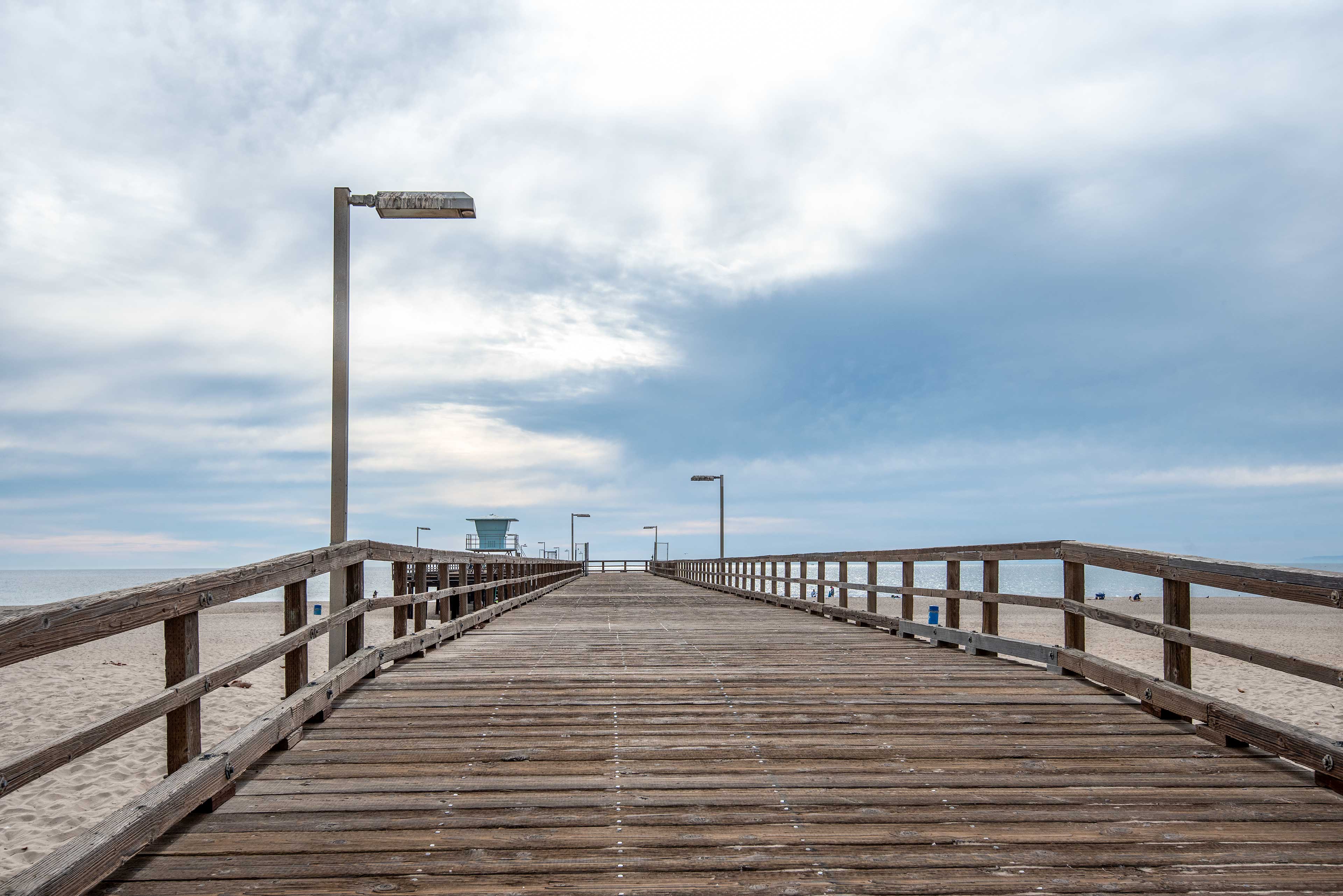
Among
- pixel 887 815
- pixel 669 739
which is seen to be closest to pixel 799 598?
pixel 669 739

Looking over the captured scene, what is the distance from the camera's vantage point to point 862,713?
523 cm

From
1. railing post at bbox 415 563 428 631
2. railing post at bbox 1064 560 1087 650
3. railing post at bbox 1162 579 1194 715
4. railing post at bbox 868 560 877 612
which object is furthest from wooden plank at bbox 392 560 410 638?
railing post at bbox 1162 579 1194 715

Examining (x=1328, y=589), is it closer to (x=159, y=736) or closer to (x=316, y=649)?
(x=159, y=736)

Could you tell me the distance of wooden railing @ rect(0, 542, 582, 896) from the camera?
2.73 m

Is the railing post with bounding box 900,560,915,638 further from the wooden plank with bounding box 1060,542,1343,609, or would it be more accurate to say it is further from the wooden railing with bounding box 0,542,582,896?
the wooden railing with bounding box 0,542,582,896

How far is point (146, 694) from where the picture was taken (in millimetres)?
16078

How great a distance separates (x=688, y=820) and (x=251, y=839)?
5.82 ft

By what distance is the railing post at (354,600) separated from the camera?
6305mm

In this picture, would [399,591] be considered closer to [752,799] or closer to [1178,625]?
[752,799]

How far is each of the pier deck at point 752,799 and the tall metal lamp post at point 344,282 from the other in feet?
7.85

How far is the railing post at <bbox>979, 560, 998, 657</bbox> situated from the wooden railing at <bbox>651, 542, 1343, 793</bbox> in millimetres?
16

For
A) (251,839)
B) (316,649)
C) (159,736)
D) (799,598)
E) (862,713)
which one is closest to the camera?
(251,839)

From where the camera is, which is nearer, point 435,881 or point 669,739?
point 435,881

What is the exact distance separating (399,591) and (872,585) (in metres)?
5.76
